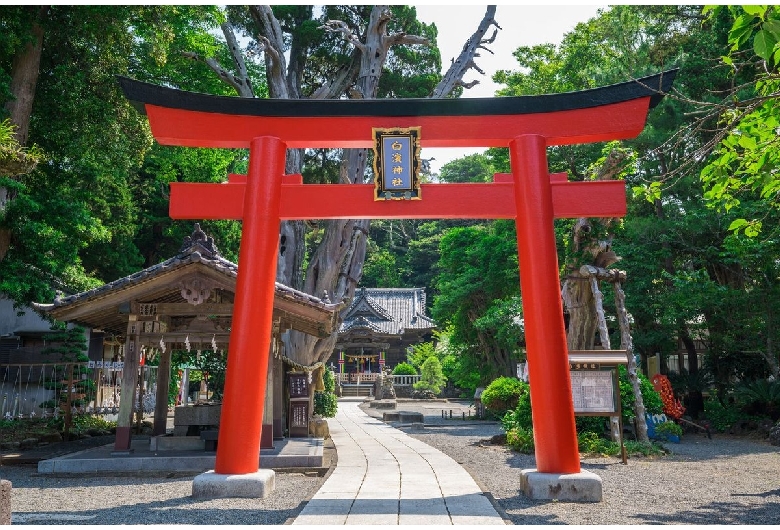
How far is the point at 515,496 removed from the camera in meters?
6.67

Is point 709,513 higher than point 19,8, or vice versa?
point 19,8

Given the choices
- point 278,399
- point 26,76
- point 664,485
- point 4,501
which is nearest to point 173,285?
point 278,399

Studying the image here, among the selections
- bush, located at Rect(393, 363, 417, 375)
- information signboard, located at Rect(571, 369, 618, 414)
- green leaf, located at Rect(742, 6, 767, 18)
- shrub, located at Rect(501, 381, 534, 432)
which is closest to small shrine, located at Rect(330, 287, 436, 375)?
bush, located at Rect(393, 363, 417, 375)

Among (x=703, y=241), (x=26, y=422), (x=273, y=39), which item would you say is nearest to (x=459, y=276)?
(x=703, y=241)

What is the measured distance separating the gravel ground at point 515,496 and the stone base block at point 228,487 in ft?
0.28

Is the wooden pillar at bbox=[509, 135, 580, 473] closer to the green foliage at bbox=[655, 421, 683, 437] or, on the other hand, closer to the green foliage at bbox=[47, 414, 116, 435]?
the green foliage at bbox=[655, 421, 683, 437]

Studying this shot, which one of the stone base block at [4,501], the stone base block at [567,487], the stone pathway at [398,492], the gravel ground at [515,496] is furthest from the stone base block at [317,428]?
the stone base block at [4,501]

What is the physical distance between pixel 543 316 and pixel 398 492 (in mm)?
2542

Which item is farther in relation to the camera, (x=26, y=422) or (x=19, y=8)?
(x=26, y=422)

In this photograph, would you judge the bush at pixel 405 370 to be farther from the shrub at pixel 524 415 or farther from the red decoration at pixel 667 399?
the shrub at pixel 524 415

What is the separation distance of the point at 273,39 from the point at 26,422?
11660 mm

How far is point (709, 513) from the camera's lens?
5891 mm

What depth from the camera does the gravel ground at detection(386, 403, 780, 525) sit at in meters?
5.68

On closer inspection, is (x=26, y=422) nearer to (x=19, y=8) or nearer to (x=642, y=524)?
(x=19, y=8)
